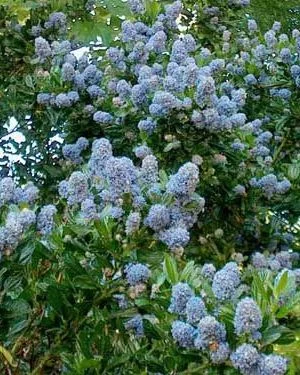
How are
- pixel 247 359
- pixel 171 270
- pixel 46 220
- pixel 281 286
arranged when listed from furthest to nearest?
1. pixel 46 220
2. pixel 171 270
3. pixel 281 286
4. pixel 247 359

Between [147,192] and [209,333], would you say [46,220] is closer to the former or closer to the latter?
[147,192]

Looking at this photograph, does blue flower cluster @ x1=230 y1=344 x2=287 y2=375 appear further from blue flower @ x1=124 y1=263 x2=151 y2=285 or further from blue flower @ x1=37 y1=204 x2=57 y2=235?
blue flower @ x1=37 y1=204 x2=57 y2=235

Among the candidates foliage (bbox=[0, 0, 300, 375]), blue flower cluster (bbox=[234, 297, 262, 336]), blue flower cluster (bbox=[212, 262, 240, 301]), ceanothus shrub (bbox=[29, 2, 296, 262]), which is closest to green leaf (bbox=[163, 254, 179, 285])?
foliage (bbox=[0, 0, 300, 375])

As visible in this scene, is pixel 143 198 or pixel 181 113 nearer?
pixel 143 198

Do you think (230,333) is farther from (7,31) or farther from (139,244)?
(7,31)

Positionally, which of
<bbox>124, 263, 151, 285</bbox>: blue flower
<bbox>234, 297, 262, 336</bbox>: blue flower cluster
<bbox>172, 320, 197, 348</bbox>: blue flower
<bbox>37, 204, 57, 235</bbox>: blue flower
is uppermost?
<bbox>234, 297, 262, 336</bbox>: blue flower cluster

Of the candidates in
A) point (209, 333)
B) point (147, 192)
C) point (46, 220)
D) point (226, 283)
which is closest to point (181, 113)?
point (147, 192)

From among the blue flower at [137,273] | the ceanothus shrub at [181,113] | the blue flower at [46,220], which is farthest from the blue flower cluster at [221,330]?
the ceanothus shrub at [181,113]

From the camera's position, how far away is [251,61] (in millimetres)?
2963

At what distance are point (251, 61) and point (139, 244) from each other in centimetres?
155

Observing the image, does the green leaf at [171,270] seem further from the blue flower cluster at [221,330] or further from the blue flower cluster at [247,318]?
the blue flower cluster at [247,318]

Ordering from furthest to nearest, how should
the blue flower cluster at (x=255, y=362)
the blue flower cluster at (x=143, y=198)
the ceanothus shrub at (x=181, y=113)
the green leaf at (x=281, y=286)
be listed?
the ceanothus shrub at (x=181, y=113), the blue flower cluster at (x=143, y=198), the green leaf at (x=281, y=286), the blue flower cluster at (x=255, y=362)

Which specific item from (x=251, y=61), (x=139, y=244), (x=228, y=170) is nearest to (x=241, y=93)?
(x=228, y=170)

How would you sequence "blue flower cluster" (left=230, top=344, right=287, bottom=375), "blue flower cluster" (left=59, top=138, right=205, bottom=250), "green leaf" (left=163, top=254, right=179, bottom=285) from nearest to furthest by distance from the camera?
"blue flower cluster" (left=230, top=344, right=287, bottom=375), "green leaf" (left=163, top=254, right=179, bottom=285), "blue flower cluster" (left=59, top=138, right=205, bottom=250)
